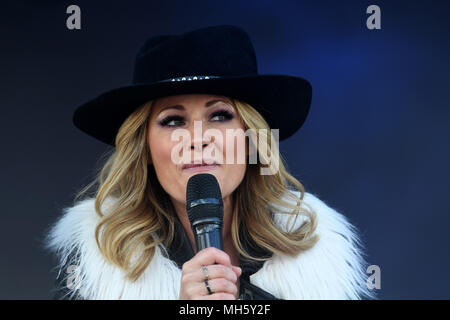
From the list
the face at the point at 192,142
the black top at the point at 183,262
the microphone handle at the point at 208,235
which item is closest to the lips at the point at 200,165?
the face at the point at 192,142

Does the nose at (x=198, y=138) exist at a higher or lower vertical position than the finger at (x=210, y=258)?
higher

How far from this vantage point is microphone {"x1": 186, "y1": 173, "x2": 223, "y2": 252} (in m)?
1.23

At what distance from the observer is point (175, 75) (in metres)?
1.76

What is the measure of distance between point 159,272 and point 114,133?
1.82ft

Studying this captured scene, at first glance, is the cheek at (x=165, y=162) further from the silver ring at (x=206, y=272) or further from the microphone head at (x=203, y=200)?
the silver ring at (x=206, y=272)

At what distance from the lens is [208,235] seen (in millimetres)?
1235

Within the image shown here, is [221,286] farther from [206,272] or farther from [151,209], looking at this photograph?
[151,209]

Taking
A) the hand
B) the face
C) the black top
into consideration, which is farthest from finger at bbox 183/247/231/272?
the black top

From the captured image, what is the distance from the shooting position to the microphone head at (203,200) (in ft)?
4.19

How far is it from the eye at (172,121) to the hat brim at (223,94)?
0.08 meters

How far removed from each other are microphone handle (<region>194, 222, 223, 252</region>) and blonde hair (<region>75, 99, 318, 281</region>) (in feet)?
1.81

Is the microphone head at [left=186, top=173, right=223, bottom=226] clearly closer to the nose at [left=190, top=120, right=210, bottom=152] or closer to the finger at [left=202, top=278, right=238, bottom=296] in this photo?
the finger at [left=202, top=278, right=238, bottom=296]
